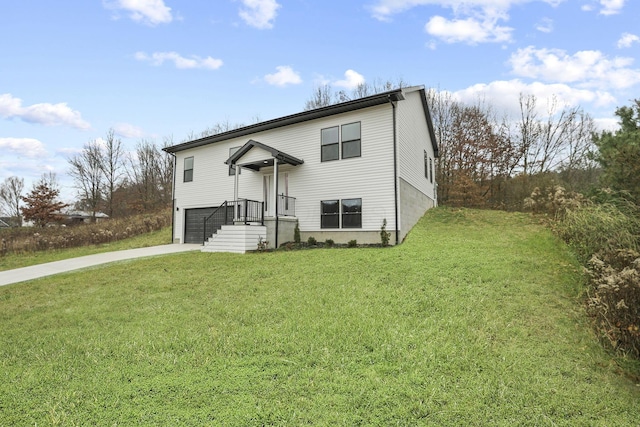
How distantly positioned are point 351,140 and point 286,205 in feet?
12.0

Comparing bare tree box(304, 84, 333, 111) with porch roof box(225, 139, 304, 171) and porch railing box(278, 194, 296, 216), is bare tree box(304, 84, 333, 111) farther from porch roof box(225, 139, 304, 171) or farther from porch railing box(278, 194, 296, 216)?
porch railing box(278, 194, 296, 216)

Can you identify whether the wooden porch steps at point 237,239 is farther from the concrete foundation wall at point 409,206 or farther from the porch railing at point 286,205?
the concrete foundation wall at point 409,206

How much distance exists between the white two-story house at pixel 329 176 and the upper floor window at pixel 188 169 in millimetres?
2175

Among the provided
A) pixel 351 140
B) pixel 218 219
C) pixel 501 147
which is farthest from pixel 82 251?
pixel 501 147

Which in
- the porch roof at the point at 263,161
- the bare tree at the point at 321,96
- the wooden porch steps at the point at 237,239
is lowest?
the wooden porch steps at the point at 237,239

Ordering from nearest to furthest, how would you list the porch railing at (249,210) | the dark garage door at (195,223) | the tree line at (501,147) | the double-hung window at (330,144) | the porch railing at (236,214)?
the double-hung window at (330,144) < the porch railing at (236,214) < the porch railing at (249,210) < the dark garage door at (195,223) < the tree line at (501,147)

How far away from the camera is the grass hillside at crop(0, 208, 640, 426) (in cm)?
288

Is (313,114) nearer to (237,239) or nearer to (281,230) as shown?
(281,230)

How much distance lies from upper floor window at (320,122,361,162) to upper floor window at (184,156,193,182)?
7.98 meters

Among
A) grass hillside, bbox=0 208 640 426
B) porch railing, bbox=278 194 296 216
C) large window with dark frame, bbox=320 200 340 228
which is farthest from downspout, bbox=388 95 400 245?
porch railing, bbox=278 194 296 216

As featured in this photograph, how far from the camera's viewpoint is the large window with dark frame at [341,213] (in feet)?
39.5

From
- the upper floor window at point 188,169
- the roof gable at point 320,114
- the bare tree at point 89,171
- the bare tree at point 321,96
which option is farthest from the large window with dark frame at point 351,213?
the bare tree at point 89,171

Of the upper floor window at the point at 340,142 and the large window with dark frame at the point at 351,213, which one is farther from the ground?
the upper floor window at the point at 340,142

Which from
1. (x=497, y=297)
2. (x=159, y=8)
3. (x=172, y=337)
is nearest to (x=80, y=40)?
(x=159, y=8)
